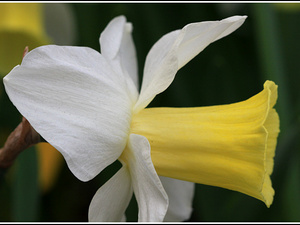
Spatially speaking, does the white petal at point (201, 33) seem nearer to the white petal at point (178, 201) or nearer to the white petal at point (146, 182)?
the white petal at point (146, 182)

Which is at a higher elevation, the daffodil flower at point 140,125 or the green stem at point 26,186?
the daffodil flower at point 140,125

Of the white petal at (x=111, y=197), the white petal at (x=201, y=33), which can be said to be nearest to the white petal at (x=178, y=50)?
the white petal at (x=201, y=33)

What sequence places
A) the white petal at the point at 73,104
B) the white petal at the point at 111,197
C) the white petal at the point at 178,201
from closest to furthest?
the white petal at the point at 73,104 → the white petal at the point at 111,197 → the white petal at the point at 178,201

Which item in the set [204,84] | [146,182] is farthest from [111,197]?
[204,84]

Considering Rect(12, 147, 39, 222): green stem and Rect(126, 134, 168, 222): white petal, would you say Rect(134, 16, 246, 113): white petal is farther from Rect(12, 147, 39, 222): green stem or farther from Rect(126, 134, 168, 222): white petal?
Rect(12, 147, 39, 222): green stem

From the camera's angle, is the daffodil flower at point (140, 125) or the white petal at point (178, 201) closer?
the daffodil flower at point (140, 125)

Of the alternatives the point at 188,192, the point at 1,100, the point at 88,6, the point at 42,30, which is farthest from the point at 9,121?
the point at 188,192
